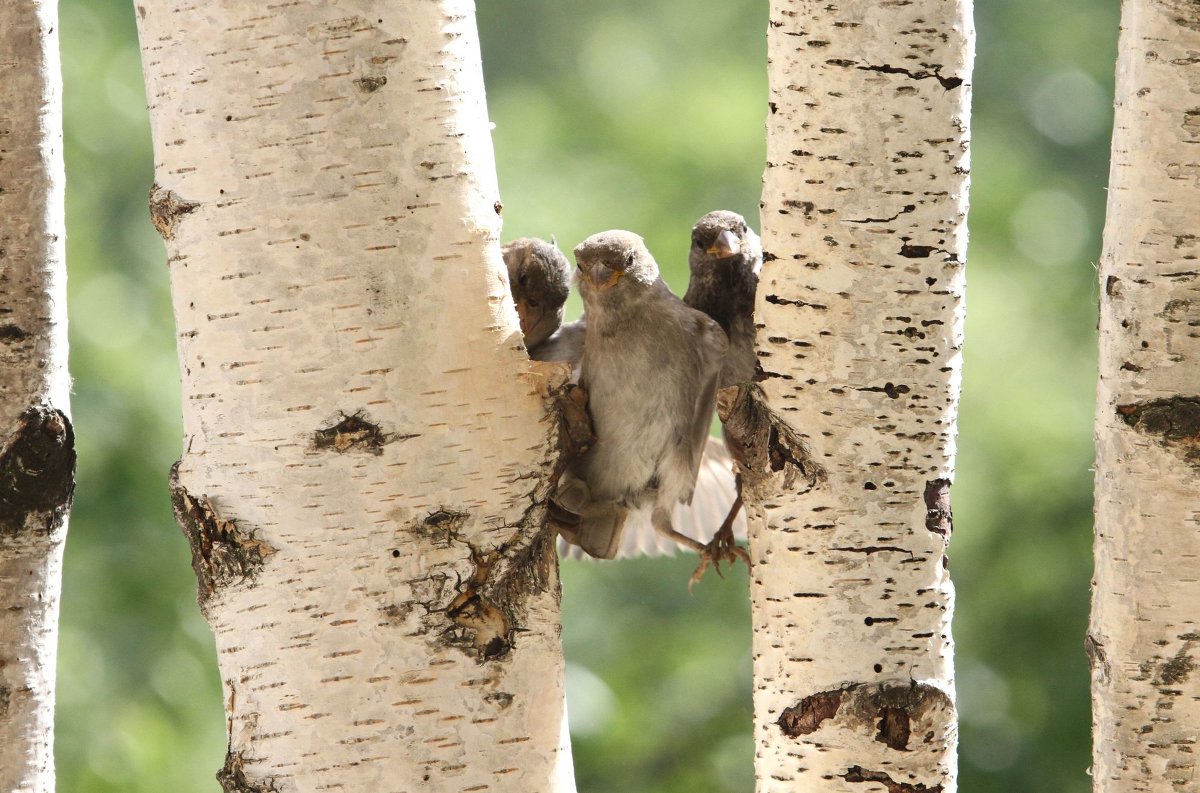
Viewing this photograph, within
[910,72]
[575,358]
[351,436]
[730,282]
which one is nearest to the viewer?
[351,436]

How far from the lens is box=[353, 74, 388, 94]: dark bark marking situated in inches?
69.6

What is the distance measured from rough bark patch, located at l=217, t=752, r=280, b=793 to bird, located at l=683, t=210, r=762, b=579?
134 centimetres

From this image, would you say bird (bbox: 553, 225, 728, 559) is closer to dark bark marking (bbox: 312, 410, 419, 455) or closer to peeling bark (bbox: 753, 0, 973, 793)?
peeling bark (bbox: 753, 0, 973, 793)

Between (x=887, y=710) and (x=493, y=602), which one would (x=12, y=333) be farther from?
(x=887, y=710)

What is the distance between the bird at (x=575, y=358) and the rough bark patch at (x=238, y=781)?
1313 mm

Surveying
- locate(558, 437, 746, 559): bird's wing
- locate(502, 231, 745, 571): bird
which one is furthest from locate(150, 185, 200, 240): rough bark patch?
locate(558, 437, 746, 559): bird's wing

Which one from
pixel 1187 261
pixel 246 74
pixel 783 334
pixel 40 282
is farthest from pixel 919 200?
pixel 40 282

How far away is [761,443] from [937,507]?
0.95ft

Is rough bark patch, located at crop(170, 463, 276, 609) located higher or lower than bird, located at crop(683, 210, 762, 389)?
lower

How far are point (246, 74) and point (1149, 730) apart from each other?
5.43 feet

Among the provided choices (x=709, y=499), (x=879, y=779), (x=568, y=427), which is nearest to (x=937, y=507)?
(x=879, y=779)

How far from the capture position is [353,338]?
176 cm

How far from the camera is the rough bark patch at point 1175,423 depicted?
1.93m

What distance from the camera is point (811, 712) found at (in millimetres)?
1971
